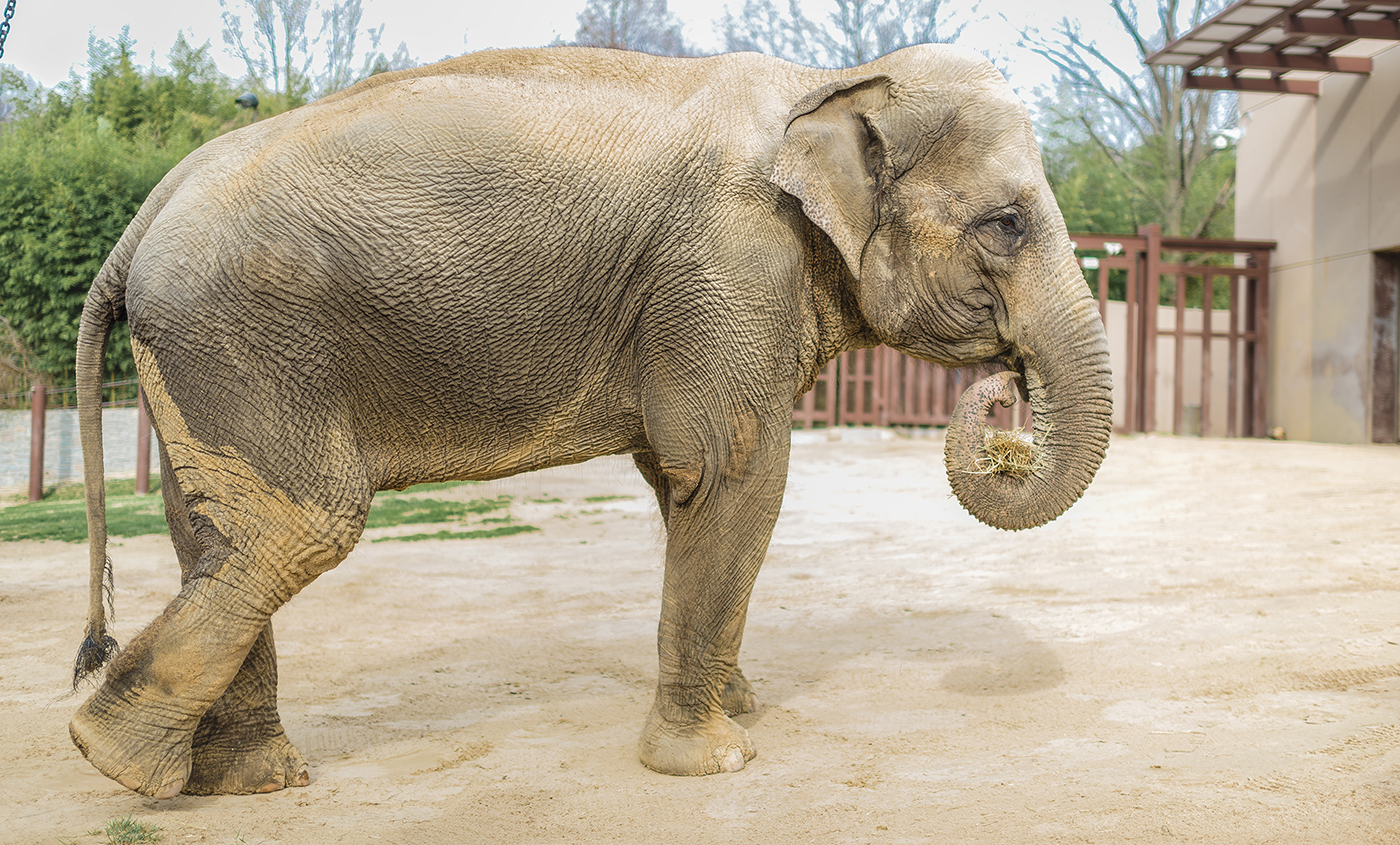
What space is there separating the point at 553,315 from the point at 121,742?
181 centimetres

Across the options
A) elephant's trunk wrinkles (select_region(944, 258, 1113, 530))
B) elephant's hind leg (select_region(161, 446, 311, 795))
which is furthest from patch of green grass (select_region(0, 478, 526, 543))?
elephant's trunk wrinkles (select_region(944, 258, 1113, 530))

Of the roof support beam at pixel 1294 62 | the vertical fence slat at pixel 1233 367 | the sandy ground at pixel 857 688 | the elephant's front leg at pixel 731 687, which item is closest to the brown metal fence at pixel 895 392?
the vertical fence slat at pixel 1233 367

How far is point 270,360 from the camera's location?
3.14m

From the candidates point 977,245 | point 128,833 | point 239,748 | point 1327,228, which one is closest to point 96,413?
point 239,748

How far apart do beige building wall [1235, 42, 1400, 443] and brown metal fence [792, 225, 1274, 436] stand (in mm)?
441

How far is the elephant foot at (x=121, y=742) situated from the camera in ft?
9.94

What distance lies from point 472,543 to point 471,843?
6.19m

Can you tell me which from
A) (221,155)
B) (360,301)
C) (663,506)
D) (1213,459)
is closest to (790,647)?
(663,506)

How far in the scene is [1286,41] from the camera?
1477cm

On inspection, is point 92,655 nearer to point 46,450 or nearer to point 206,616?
point 206,616

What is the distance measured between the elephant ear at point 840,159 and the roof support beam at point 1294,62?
14.7 m

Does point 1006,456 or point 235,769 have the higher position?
point 1006,456

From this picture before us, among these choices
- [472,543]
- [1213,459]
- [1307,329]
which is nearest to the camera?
[472,543]

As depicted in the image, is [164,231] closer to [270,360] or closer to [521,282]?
[270,360]
